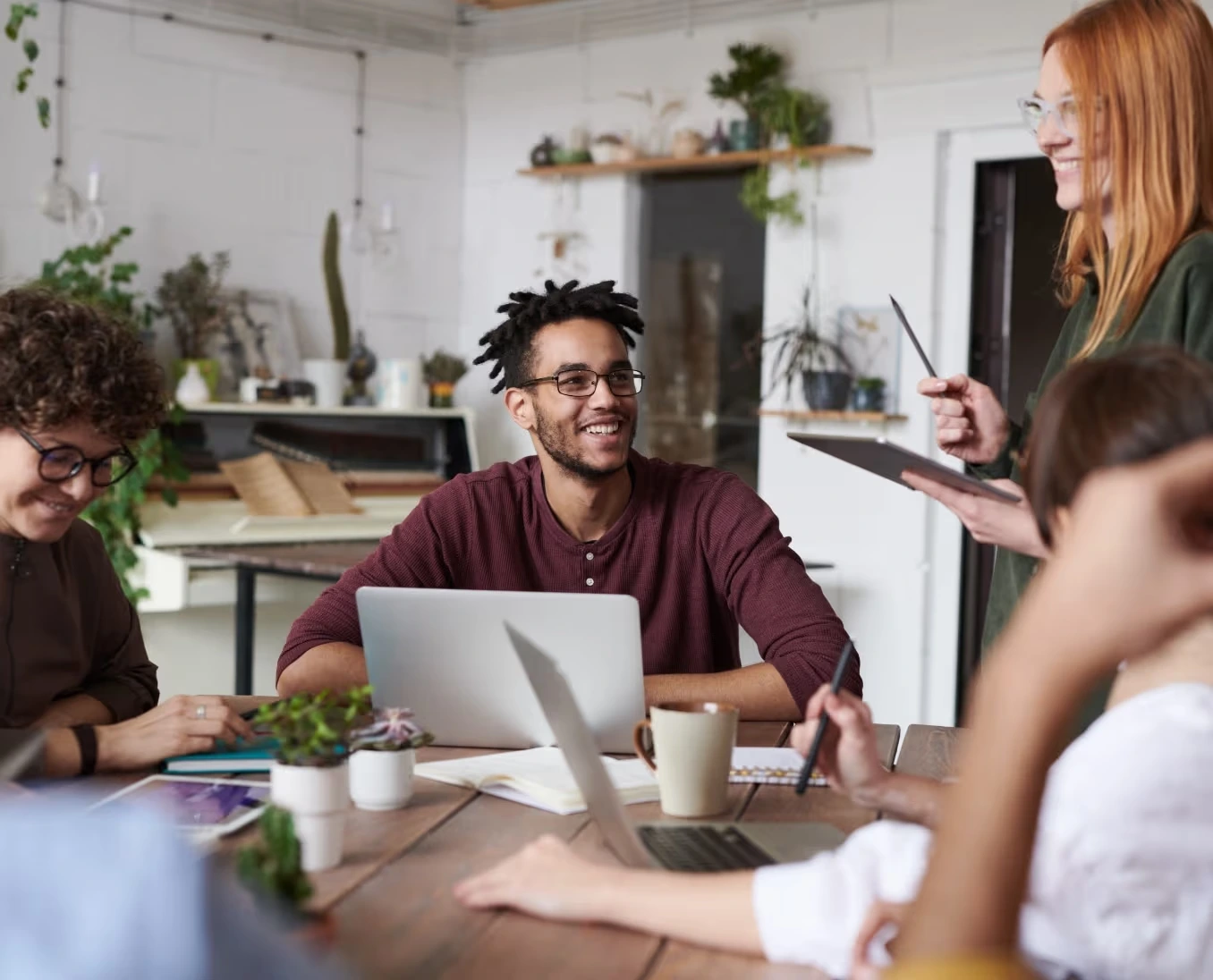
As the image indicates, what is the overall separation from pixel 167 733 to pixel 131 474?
8.53ft

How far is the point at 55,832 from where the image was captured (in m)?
0.67

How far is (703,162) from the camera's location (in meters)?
4.66

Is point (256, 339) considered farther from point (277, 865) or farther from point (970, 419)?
Answer: point (277, 865)

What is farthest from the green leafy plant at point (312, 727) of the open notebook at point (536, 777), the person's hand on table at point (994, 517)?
the person's hand on table at point (994, 517)

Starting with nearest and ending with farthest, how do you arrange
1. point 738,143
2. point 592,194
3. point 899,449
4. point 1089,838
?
1. point 1089,838
2. point 899,449
3. point 738,143
4. point 592,194

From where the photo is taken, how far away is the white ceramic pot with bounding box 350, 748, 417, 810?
1414mm

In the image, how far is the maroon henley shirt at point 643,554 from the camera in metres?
2.17

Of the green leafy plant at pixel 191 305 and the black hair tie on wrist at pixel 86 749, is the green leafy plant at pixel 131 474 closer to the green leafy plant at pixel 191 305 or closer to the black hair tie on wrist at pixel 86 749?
the green leafy plant at pixel 191 305

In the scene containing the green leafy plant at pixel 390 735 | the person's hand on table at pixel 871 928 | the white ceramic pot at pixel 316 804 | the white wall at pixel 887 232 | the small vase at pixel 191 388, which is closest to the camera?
the person's hand on table at pixel 871 928

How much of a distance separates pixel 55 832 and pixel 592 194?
454 centimetres

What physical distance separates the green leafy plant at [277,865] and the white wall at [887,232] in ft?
11.7

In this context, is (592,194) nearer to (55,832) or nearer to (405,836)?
(405,836)

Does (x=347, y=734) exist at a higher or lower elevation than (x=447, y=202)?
lower

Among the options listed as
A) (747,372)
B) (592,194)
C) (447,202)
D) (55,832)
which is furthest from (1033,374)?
(55,832)
